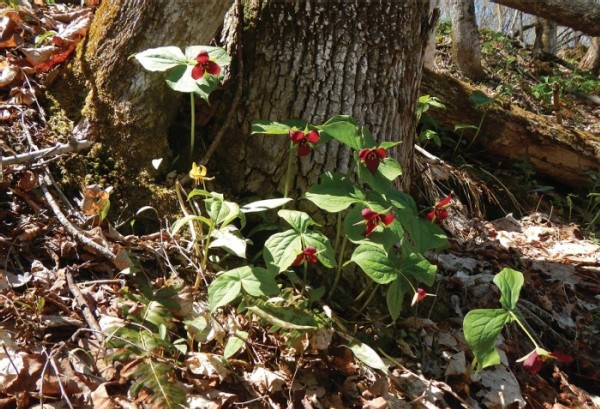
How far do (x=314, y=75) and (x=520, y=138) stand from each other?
263 centimetres

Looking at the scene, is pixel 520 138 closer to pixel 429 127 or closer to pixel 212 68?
pixel 429 127

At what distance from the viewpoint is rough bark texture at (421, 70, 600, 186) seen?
4539mm

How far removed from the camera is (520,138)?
15.0 feet

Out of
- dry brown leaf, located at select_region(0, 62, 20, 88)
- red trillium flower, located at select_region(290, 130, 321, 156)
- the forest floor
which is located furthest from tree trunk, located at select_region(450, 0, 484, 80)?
dry brown leaf, located at select_region(0, 62, 20, 88)

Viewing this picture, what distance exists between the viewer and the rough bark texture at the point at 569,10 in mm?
5672

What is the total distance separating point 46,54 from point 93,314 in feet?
4.45

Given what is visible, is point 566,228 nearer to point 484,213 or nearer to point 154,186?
point 484,213

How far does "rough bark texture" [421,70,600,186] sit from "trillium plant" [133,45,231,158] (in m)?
2.60

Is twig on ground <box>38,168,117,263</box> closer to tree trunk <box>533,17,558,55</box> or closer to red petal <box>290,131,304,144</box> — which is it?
red petal <box>290,131,304,144</box>

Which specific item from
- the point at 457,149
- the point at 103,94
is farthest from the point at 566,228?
the point at 103,94

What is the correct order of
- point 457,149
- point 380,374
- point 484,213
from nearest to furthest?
point 380,374, point 484,213, point 457,149

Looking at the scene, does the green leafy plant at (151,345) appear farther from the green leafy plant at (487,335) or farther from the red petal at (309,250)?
the green leafy plant at (487,335)

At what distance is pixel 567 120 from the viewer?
23.7ft

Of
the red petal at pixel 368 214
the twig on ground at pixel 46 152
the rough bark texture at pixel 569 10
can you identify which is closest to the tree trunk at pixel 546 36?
the rough bark texture at pixel 569 10
